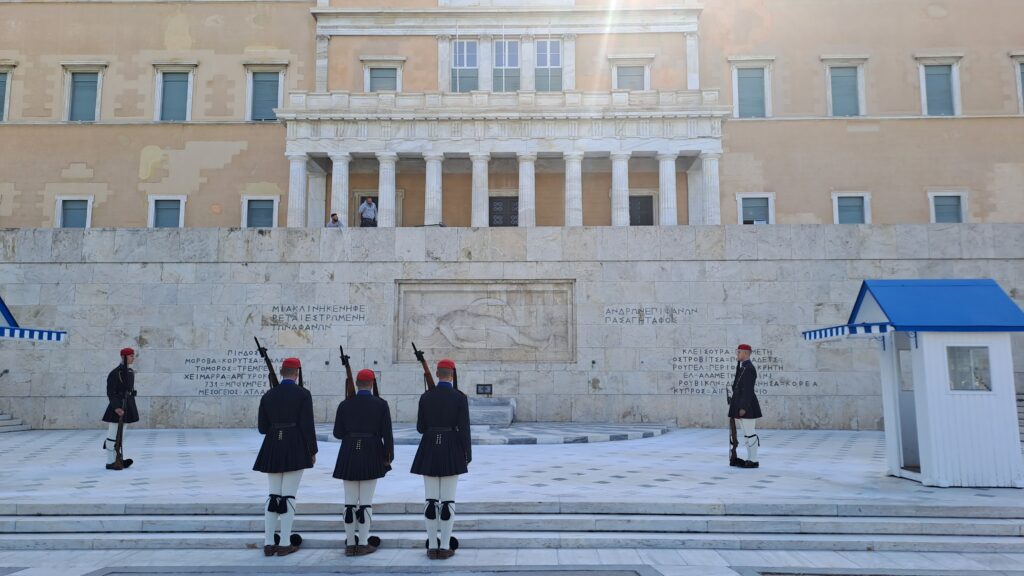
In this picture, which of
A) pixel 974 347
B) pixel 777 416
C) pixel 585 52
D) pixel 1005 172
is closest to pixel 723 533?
pixel 974 347

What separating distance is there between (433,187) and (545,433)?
1858 cm

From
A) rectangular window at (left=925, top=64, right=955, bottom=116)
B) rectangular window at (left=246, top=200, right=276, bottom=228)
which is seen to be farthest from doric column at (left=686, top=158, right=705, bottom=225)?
rectangular window at (left=246, top=200, right=276, bottom=228)

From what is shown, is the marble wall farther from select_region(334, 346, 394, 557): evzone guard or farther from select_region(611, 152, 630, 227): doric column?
select_region(611, 152, 630, 227): doric column

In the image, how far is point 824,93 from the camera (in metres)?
34.7

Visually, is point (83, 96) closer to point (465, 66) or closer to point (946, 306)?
point (465, 66)

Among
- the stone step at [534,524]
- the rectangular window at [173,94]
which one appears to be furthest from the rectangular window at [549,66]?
the stone step at [534,524]

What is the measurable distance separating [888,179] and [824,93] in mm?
5038

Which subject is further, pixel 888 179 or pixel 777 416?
pixel 888 179

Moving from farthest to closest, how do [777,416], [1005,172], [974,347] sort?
[1005,172] < [777,416] < [974,347]

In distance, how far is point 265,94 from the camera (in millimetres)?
35094

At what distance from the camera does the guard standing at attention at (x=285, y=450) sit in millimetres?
7352

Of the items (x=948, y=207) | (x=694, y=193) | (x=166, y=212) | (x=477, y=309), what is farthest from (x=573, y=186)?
(x=166, y=212)

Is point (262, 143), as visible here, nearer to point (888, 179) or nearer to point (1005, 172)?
point (888, 179)

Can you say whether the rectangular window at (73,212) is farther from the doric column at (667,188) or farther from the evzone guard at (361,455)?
the evzone guard at (361,455)
